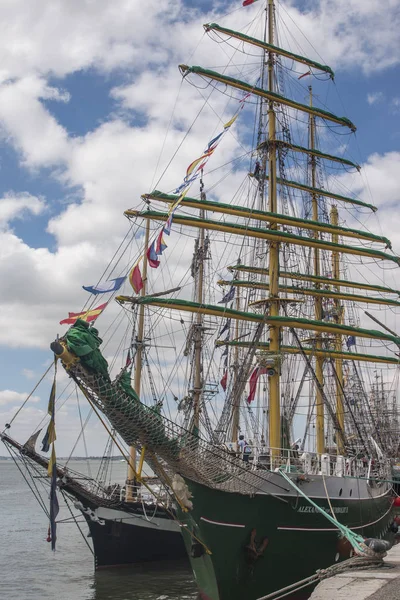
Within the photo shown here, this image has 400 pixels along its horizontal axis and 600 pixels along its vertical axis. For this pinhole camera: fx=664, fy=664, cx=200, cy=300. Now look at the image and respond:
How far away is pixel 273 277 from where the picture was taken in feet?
82.9

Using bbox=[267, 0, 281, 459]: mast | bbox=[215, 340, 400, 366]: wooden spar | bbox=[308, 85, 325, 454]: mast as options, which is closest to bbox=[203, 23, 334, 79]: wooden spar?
bbox=[267, 0, 281, 459]: mast

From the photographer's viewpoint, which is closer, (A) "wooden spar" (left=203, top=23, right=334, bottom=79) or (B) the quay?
(B) the quay

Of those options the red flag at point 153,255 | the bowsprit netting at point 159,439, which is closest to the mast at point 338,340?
the red flag at point 153,255

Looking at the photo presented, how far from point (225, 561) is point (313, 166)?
27.4m

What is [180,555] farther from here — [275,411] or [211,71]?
[211,71]

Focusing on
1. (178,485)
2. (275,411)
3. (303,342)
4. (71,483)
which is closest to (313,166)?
(303,342)

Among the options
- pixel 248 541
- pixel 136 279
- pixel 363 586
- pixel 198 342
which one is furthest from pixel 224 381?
pixel 363 586

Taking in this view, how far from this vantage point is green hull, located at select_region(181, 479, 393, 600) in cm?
1703

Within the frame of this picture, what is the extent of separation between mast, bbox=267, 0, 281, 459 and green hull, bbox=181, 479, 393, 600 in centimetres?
316

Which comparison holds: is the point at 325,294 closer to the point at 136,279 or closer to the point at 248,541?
the point at 136,279

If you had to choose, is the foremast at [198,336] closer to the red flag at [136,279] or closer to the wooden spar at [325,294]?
the wooden spar at [325,294]

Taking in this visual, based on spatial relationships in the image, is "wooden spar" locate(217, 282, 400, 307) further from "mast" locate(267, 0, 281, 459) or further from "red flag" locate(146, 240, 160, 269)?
"red flag" locate(146, 240, 160, 269)

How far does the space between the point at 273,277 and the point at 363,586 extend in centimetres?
1497

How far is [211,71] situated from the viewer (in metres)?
26.5
